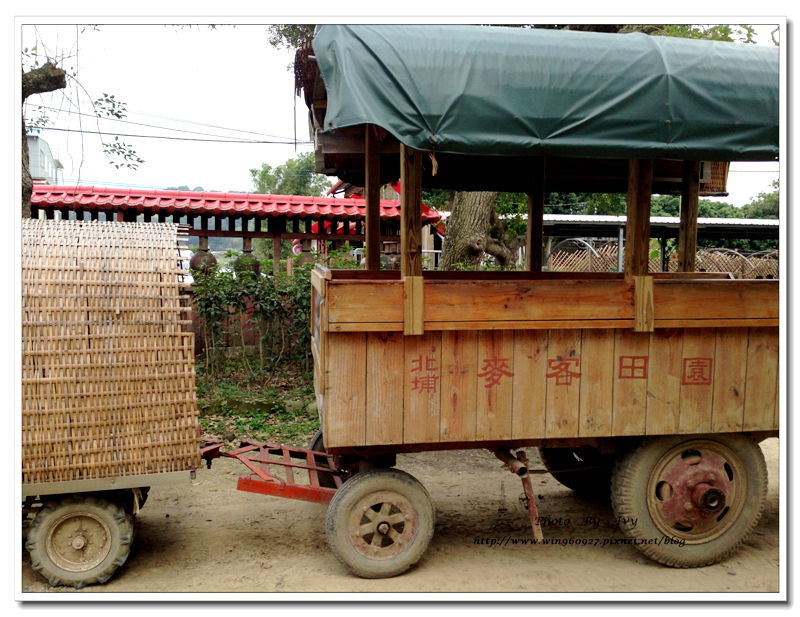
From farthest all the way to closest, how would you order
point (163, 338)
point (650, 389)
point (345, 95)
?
point (650, 389) < point (163, 338) < point (345, 95)

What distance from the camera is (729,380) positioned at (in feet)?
13.6

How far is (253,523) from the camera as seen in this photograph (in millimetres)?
4941

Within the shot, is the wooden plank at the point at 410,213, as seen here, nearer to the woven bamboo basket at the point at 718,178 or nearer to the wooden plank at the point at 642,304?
the wooden plank at the point at 642,304

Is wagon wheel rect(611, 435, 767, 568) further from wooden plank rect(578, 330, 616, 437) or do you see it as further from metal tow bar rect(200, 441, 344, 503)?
metal tow bar rect(200, 441, 344, 503)

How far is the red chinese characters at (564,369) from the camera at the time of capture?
3986mm

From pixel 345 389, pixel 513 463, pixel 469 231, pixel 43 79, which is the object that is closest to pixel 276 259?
pixel 469 231

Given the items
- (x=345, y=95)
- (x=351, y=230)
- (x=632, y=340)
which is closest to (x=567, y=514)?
(x=632, y=340)

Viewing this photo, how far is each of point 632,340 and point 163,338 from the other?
2.90 meters

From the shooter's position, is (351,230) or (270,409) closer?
(270,409)

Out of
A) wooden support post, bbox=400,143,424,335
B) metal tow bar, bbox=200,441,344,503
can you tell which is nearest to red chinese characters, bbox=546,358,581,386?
wooden support post, bbox=400,143,424,335

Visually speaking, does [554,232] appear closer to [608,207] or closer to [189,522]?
[608,207]

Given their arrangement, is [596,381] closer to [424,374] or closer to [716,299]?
[716,299]

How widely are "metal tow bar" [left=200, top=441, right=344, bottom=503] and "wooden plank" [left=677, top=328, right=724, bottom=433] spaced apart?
235 centimetres

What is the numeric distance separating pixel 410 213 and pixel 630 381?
175 centimetres
